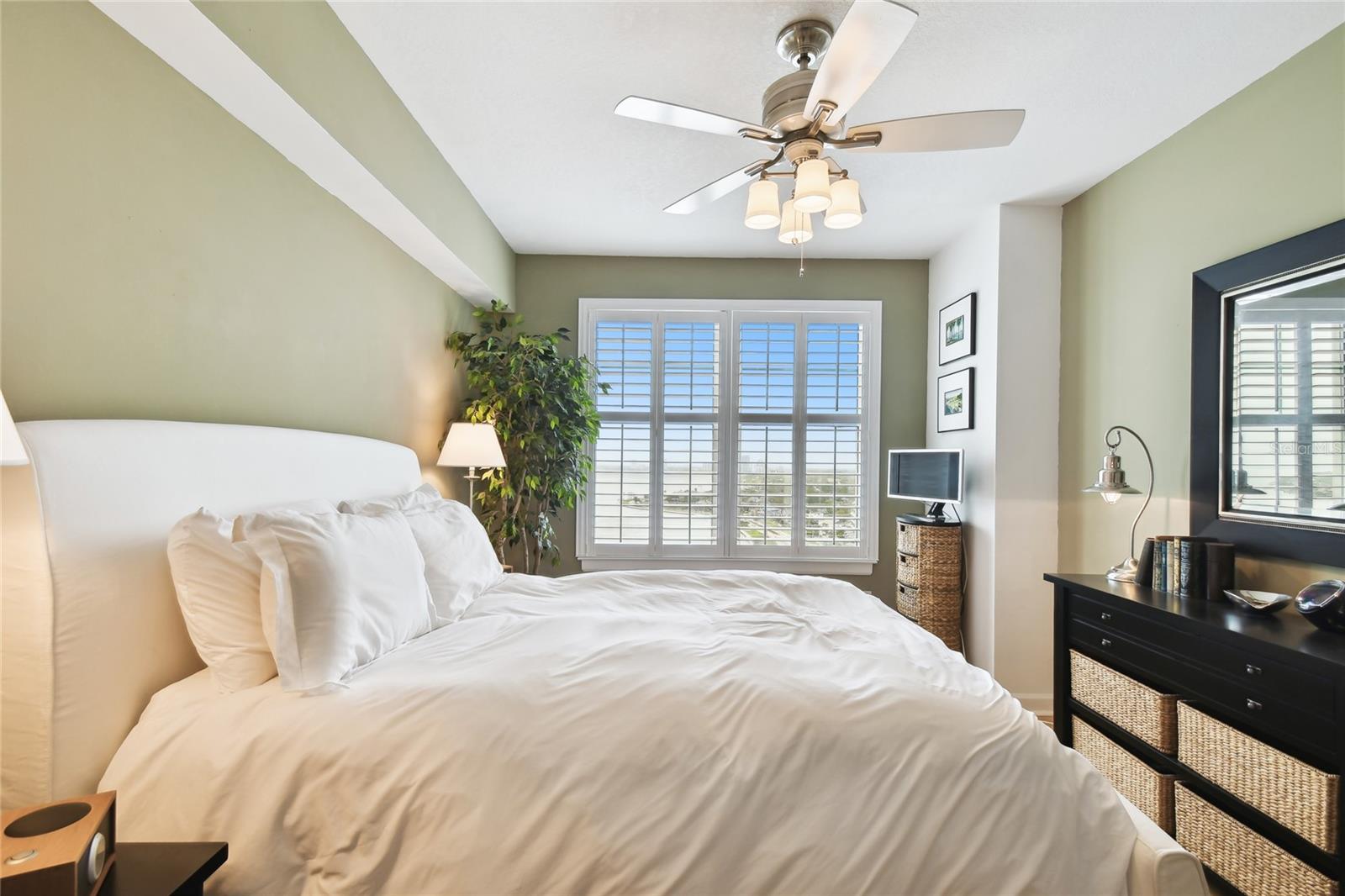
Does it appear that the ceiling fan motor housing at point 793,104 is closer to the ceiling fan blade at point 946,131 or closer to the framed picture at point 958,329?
the ceiling fan blade at point 946,131

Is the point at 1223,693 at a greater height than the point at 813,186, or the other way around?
the point at 813,186

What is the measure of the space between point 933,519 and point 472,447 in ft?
8.58

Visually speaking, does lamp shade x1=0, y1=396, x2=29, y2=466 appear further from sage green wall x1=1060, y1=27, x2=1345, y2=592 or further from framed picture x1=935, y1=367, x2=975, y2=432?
framed picture x1=935, y1=367, x2=975, y2=432

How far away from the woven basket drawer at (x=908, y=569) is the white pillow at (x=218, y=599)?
3.26 meters

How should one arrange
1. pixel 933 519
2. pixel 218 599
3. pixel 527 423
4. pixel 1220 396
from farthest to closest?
1. pixel 933 519
2. pixel 527 423
3. pixel 1220 396
4. pixel 218 599

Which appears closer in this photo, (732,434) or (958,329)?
(958,329)

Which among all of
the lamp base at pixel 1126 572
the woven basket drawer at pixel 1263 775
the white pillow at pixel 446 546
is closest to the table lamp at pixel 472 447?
the white pillow at pixel 446 546

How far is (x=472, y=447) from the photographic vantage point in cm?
305

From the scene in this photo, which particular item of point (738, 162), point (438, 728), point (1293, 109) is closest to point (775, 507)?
point (738, 162)

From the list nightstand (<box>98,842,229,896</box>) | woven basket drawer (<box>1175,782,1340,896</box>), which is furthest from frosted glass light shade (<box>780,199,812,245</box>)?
woven basket drawer (<box>1175,782,1340,896</box>)

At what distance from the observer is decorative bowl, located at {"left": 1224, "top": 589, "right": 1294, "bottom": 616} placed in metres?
1.85

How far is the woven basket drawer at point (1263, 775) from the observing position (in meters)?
1.50

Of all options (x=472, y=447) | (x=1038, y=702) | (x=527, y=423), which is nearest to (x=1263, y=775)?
(x=1038, y=702)

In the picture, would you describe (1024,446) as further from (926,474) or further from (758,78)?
(758,78)
